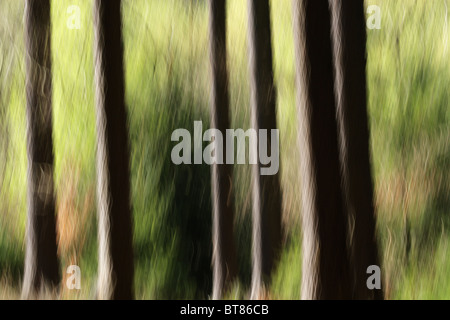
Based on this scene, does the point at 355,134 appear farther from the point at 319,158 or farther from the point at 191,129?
the point at 191,129

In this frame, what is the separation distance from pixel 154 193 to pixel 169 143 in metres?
0.58

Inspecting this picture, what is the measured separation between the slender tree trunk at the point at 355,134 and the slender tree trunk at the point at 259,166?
1183 mm

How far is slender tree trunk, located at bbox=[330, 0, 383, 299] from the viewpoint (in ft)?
16.8

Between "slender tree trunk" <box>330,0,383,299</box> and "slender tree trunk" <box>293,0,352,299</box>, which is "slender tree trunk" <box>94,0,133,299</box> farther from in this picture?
"slender tree trunk" <box>330,0,383,299</box>

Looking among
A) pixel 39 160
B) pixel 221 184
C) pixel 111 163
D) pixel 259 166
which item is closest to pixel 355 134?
pixel 259 166

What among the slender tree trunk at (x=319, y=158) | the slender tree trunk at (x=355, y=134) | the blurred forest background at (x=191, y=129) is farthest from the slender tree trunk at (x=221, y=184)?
the slender tree trunk at (x=319, y=158)

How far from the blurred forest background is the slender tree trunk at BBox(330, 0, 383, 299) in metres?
0.49

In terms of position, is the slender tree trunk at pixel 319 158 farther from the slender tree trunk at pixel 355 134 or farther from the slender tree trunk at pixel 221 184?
the slender tree trunk at pixel 221 184

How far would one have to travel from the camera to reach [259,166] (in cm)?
625

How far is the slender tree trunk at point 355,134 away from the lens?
5.11 metres

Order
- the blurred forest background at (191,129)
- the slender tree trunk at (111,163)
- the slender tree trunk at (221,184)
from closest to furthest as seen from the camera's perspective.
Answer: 1. the slender tree trunk at (111,163)
2. the blurred forest background at (191,129)
3. the slender tree trunk at (221,184)

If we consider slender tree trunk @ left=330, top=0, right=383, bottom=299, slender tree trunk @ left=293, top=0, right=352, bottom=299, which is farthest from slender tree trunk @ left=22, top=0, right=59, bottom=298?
slender tree trunk @ left=330, top=0, right=383, bottom=299

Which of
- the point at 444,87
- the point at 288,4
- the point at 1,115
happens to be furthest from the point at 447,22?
the point at 1,115
